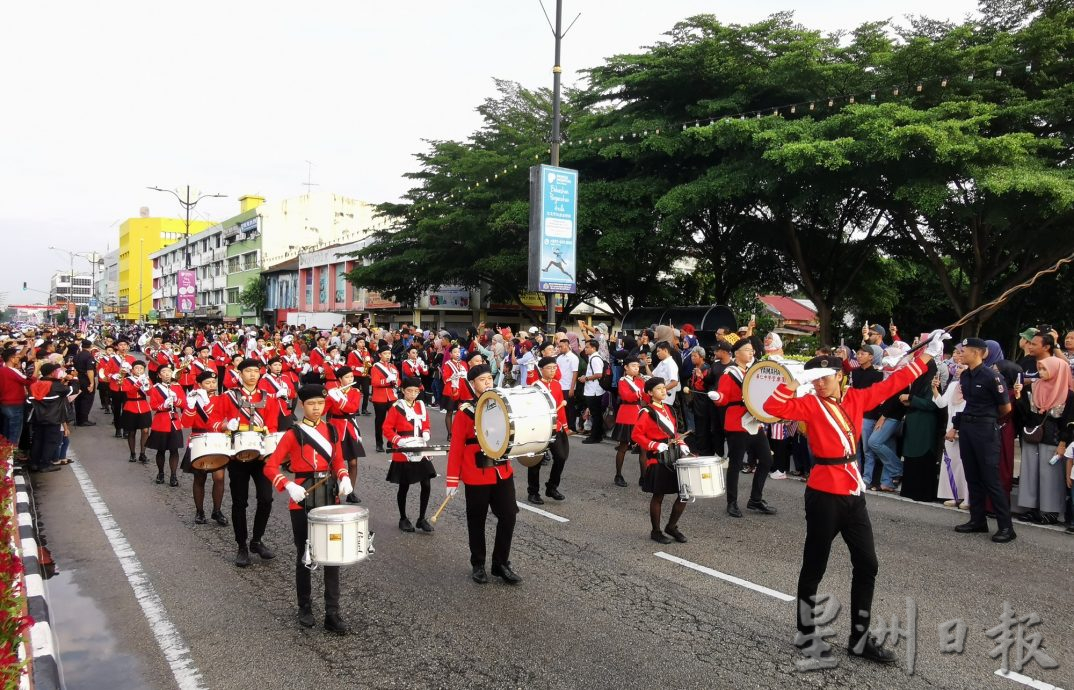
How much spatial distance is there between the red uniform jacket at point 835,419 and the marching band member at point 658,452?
2.19 metres

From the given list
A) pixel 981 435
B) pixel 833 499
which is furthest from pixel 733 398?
pixel 833 499

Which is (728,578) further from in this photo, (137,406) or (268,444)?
(137,406)

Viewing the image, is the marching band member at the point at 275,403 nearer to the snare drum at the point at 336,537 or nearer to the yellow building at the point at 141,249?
the snare drum at the point at 336,537

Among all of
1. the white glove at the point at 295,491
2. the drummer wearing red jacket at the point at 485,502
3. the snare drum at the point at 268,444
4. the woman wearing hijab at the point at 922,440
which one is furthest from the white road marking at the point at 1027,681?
the snare drum at the point at 268,444

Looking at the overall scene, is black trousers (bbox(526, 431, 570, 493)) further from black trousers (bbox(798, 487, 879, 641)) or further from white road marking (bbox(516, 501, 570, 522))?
black trousers (bbox(798, 487, 879, 641))

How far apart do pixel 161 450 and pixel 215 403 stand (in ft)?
12.1

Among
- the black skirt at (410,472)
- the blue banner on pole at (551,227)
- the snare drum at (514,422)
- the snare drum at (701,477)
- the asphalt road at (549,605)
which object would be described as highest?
the blue banner on pole at (551,227)

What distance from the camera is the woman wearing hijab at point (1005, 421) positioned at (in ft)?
26.6

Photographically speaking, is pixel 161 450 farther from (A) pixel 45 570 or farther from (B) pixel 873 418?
(B) pixel 873 418

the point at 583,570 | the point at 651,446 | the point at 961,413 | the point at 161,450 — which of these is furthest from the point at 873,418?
the point at 161,450

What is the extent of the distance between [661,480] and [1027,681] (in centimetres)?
335

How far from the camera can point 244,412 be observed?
7676 millimetres

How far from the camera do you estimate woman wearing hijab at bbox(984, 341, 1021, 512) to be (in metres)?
8.11

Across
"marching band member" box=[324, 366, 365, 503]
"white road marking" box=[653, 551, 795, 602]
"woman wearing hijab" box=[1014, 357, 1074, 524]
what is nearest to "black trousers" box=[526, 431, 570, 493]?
"marching band member" box=[324, 366, 365, 503]
